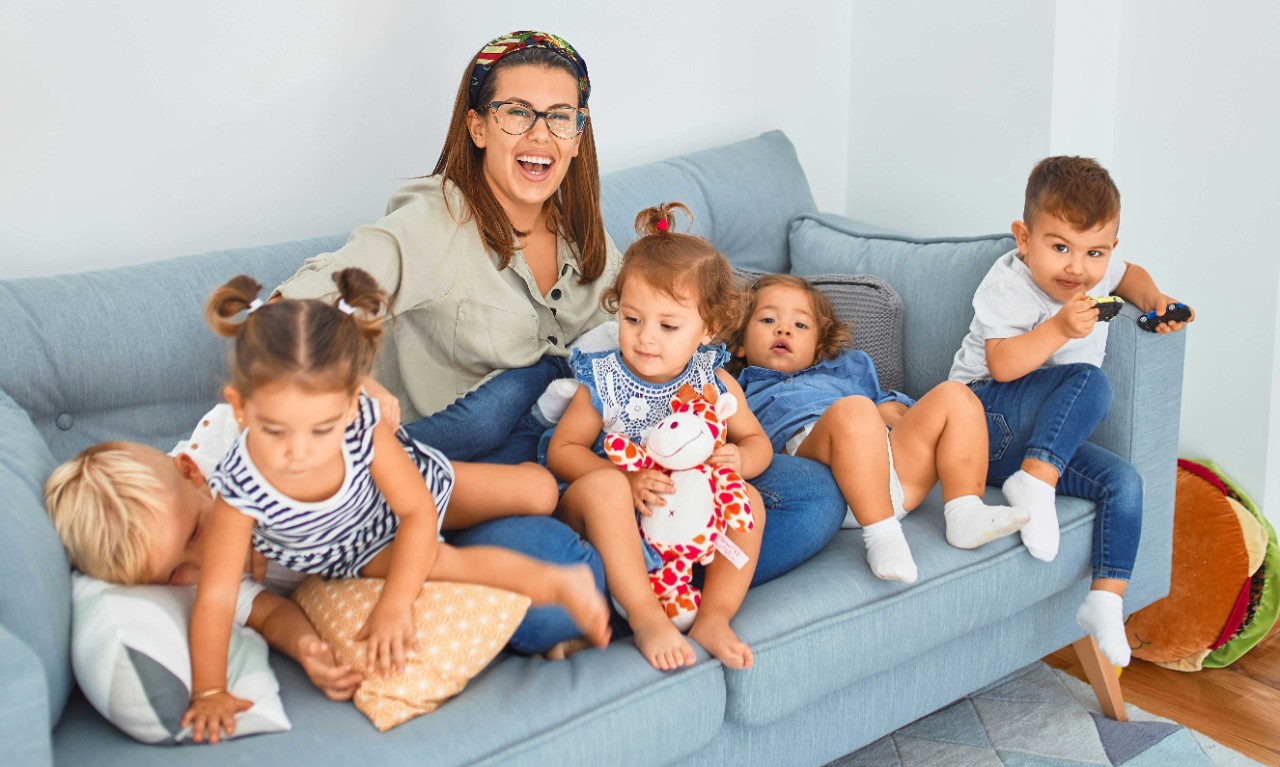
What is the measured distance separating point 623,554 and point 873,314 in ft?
3.04

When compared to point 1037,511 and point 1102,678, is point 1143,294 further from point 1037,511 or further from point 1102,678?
point 1102,678

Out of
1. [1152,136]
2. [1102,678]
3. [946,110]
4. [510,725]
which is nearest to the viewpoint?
[510,725]

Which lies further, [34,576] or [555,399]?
[555,399]

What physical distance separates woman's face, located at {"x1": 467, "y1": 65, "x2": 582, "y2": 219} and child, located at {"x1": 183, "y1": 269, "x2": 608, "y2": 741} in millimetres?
560

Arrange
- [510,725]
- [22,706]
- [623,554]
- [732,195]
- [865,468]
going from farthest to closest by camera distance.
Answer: [732,195], [865,468], [623,554], [510,725], [22,706]

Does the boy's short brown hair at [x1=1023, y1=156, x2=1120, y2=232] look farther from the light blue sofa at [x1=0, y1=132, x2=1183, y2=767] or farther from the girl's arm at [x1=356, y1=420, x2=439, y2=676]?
the girl's arm at [x1=356, y1=420, x2=439, y2=676]

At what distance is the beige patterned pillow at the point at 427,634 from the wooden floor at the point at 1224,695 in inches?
54.6

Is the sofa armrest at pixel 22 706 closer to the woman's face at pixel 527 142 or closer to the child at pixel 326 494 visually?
the child at pixel 326 494

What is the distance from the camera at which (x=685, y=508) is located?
1.73m

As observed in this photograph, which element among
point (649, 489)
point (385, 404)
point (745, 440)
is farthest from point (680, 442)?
point (385, 404)

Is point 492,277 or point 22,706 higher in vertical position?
point 492,277

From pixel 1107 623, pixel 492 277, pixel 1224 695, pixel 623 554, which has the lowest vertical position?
pixel 1224 695

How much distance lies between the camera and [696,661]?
162cm

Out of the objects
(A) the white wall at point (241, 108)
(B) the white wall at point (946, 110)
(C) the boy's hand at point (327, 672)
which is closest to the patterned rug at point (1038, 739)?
(C) the boy's hand at point (327, 672)
